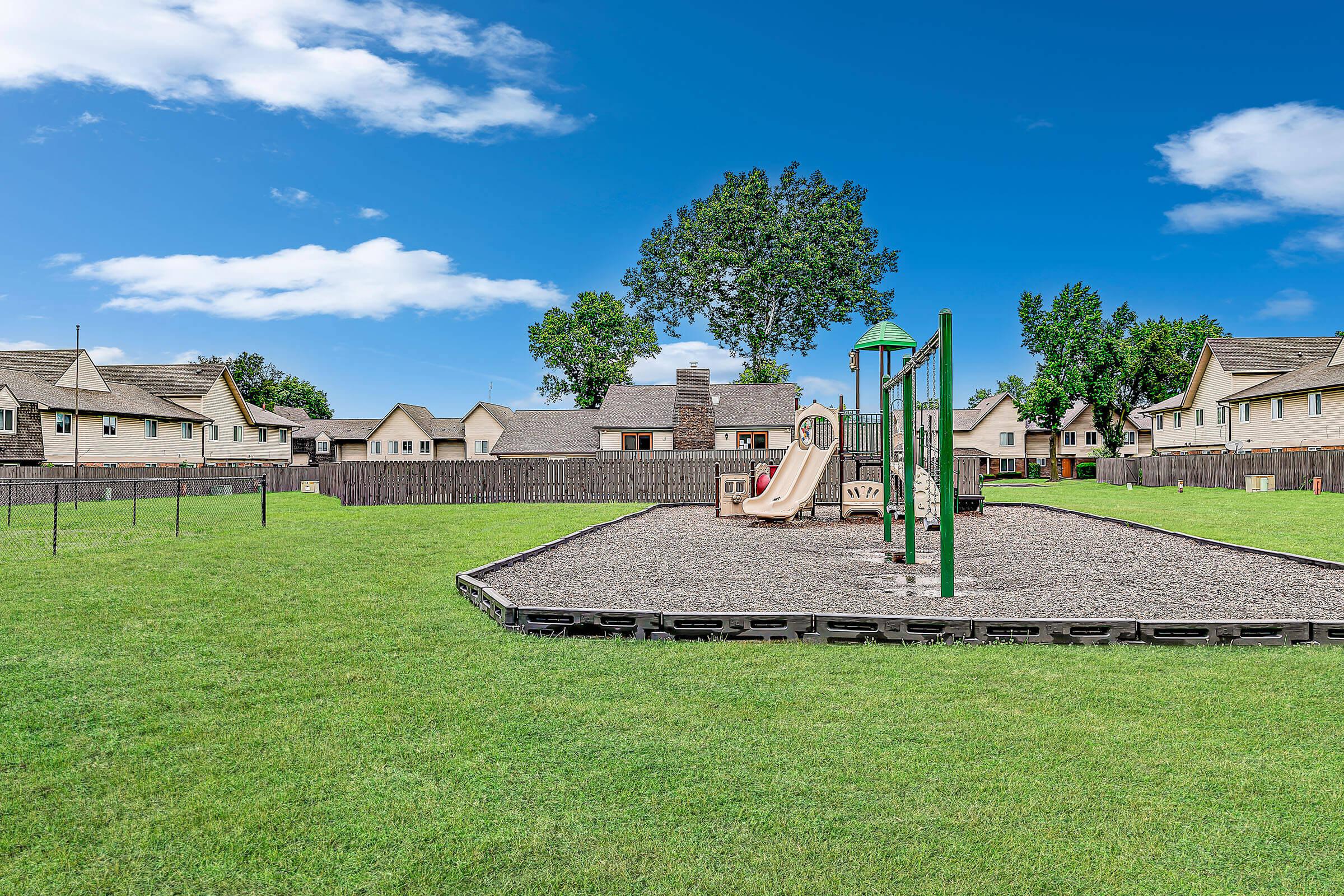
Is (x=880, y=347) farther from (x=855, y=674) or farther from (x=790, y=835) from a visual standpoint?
(x=790, y=835)

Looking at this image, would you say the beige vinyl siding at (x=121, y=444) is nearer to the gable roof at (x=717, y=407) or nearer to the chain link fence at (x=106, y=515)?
the chain link fence at (x=106, y=515)

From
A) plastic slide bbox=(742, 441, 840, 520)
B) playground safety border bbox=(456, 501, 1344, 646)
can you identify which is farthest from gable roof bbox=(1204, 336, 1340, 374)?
playground safety border bbox=(456, 501, 1344, 646)

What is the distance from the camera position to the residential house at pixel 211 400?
5397 cm

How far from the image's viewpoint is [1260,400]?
40.9 metres

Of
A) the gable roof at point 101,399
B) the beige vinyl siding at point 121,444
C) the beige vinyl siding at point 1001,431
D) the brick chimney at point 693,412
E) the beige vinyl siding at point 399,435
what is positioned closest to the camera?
the gable roof at point 101,399

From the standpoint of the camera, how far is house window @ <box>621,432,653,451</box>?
51062 millimetres

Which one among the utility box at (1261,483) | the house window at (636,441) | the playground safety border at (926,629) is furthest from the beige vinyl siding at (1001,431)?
the playground safety border at (926,629)

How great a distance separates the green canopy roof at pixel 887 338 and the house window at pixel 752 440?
3122cm

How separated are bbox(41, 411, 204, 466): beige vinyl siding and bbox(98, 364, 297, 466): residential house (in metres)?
1.36

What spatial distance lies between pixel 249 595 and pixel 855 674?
6495 mm

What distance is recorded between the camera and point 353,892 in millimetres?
2744

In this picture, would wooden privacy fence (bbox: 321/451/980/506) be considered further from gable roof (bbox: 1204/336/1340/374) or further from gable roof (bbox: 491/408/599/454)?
gable roof (bbox: 1204/336/1340/374)

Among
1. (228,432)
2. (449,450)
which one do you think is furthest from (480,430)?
(228,432)

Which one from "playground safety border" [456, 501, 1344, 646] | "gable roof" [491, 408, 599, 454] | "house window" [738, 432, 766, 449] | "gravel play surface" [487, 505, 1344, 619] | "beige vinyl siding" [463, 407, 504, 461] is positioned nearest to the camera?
"playground safety border" [456, 501, 1344, 646]
